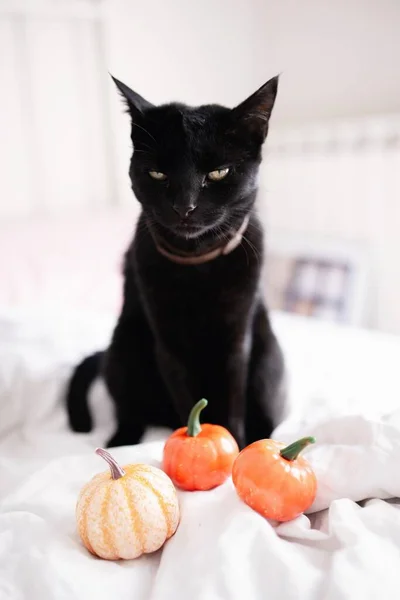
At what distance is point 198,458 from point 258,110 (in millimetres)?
551

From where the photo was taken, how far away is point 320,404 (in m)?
1.07

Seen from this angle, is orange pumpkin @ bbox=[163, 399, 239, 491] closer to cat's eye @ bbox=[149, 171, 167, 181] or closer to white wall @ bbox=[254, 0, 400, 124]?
cat's eye @ bbox=[149, 171, 167, 181]

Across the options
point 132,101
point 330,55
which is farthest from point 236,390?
point 330,55

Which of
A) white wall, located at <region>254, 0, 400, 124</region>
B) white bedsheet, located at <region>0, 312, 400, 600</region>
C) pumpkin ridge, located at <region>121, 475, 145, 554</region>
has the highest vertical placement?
white wall, located at <region>254, 0, 400, 124</region>

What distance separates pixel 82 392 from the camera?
1140 millimetres

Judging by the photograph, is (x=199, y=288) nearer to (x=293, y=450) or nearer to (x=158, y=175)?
(x=158, y=175)

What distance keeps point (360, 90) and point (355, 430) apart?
1.60 m

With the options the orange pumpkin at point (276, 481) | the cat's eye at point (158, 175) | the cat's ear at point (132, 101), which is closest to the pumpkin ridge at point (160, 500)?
the orange pumpkin at point (276, 481)

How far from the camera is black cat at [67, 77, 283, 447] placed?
853 millimetres

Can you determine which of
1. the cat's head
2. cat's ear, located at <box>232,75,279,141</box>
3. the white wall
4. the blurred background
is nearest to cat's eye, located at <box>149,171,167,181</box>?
the cat's head

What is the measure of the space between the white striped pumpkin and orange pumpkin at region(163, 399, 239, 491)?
0.08m

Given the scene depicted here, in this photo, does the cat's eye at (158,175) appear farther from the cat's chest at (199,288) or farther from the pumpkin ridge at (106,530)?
the pumpkin ridge at (106,530)

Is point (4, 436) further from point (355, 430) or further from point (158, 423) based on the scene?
point (355, 430)

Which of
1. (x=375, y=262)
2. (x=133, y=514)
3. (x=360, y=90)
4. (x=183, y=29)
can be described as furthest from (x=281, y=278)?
(x=133, y=514)
